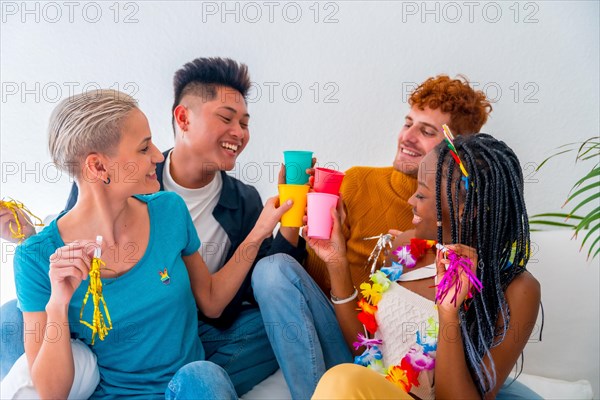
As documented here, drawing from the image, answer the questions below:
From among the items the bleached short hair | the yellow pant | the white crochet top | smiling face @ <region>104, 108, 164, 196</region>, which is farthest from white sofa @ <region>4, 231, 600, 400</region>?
the bleached short hair

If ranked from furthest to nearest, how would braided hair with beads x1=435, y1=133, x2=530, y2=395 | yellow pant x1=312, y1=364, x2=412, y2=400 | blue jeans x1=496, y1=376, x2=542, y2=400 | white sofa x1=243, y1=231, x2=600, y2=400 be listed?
1. white sofa x1=243, y1=231, x2=600, y2=400
2. blue jeans x1=496, y1=376, x2=542, y2=400
3. braided hair with beads x1=435, y1=133, x2=530, y2=395
4. yellow pant x1=312, y1=364, x2=412, y2=400

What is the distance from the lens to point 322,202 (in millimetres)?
1651

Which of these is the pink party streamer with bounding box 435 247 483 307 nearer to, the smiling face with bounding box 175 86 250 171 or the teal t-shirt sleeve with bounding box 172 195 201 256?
the teal t-shirt sleeve with bounding box 172 195 201 256

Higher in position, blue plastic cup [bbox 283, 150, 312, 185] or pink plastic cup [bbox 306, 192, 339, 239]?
blue plastic cup [bbox 283, 150, 312, 185]

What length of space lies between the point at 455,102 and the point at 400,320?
2.65 ft

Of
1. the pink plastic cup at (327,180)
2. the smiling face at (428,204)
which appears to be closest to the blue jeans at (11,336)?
the pink plastic cup at (327,180)

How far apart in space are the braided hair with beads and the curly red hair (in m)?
0.54

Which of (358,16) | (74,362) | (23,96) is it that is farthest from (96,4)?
(74,362)

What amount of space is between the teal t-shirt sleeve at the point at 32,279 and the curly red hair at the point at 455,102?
1.27 meters

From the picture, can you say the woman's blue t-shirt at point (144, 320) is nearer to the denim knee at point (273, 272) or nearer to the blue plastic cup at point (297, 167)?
the denim knee at point (273, 272)

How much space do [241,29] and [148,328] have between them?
132 centimetres

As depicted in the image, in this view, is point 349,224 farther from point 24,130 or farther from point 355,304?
point 24,130

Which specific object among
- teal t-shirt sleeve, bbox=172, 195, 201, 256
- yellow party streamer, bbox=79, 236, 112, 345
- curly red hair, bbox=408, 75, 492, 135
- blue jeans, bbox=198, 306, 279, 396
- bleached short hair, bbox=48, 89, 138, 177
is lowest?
blue jeans, bbox=198, 306, 279, 396

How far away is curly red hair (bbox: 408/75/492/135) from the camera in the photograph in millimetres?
2064
